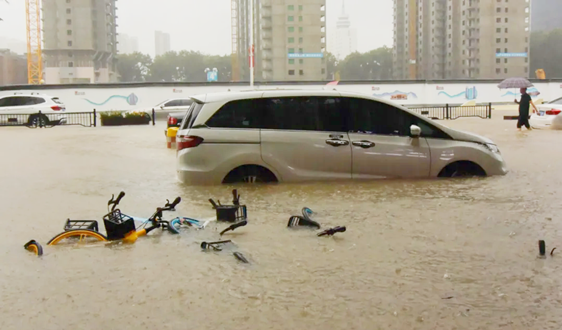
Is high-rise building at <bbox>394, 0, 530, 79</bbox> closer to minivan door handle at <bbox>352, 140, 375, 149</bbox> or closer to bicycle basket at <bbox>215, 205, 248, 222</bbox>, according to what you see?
minivan door handle at <bbox>352, 140, 375, 149</bbox>

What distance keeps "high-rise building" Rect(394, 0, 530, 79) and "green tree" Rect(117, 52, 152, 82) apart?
1495 inches

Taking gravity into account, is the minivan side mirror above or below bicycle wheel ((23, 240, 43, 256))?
above

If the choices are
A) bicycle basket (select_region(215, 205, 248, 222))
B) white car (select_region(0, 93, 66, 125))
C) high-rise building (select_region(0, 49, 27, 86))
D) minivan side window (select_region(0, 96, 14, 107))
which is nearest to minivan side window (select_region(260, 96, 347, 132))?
bicycle basket (select_region(215, 205, 248, 222))

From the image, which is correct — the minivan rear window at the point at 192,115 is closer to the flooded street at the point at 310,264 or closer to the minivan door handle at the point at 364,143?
the flooded street at the point at 310,264

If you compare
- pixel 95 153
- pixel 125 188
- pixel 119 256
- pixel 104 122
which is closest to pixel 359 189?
pixel 125 188

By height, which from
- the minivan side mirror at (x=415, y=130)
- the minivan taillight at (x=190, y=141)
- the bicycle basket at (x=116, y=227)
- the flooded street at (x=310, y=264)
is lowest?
the flooded street at (x=310, y=264)

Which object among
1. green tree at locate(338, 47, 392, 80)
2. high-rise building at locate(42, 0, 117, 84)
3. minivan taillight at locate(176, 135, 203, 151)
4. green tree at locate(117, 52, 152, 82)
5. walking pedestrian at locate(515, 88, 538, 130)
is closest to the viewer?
minivan taillight at locate(176, 135, 203, 151)

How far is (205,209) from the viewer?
8727 millimetres

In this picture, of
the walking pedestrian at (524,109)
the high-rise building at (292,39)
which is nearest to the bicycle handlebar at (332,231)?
the walking pedestrian at (524,109)

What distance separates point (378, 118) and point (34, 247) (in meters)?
5.66

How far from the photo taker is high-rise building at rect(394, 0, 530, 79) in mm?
89062

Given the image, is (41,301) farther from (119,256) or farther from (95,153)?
(95,153)

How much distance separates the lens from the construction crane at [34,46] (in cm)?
8488

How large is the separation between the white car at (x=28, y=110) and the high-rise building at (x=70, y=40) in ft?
177
